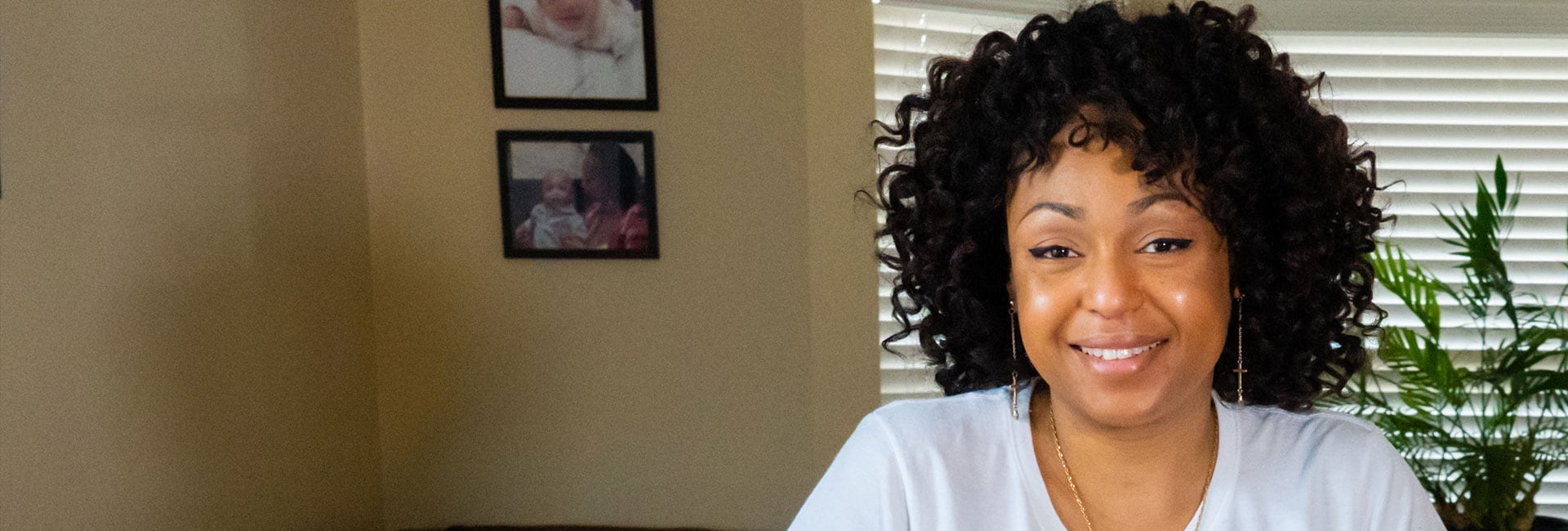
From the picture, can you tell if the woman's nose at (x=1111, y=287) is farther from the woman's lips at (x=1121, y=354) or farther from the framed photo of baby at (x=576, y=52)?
the framed photo of baby at (x=576, y=52)

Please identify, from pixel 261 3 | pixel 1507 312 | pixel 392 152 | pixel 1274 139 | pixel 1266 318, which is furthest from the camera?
pixel 392 152

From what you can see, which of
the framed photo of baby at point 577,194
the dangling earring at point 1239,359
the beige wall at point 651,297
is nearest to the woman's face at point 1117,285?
the dangling earring at point 1239,359

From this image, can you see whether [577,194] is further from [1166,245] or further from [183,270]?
[1166,245]

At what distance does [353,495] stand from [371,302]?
506 mm

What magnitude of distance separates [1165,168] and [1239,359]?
35 centimetres

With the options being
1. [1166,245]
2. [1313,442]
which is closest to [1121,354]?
[1166,245]

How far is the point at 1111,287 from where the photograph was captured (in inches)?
53.0

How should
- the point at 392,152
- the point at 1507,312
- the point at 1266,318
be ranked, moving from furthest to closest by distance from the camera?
1. the point at 392,152
2. the point at 1507,312
3. the point at 1266,318

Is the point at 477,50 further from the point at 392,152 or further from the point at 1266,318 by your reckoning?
the point at 1266,318

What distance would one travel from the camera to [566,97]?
10.7 ft

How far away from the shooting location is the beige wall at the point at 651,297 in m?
3.26

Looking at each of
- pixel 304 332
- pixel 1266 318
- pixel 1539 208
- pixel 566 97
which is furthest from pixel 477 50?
pixel 1539 208

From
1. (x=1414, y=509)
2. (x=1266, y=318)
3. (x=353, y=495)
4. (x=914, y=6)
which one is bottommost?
(x=353, y=495)

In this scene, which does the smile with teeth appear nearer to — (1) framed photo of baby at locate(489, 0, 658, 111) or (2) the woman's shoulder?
(2) the woman's shoulder
